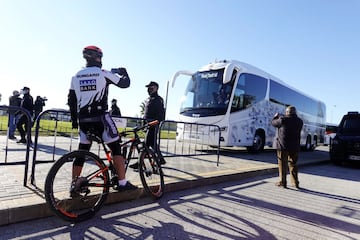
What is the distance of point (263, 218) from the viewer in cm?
443

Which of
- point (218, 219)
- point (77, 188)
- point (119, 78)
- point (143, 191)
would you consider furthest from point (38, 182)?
point (218, 219)

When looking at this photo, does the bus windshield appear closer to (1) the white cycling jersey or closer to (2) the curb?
(2) the curb

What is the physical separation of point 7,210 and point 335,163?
43.2 ft

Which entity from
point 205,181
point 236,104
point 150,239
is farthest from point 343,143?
point 150,239

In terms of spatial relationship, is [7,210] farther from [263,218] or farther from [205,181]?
[205,181]

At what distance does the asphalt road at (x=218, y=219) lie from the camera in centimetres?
349

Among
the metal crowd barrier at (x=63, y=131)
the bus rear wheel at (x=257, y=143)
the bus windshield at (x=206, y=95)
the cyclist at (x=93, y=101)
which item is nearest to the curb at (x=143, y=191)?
the cyclist at (x=93, y=101)

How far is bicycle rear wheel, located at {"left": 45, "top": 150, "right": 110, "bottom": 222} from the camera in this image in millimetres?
3576

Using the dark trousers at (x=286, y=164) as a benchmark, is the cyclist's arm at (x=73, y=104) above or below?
above

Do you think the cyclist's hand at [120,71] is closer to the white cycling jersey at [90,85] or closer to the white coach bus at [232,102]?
the white cycling jersey at [90,85]

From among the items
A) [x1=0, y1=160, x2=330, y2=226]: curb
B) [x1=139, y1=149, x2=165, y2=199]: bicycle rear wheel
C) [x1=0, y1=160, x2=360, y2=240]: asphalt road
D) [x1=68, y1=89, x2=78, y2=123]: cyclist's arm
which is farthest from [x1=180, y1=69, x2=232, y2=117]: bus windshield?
[x1=68, y1=89, x2=78, y2=123]: cyclist's arm

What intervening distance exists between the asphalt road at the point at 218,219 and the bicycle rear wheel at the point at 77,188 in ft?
0.51

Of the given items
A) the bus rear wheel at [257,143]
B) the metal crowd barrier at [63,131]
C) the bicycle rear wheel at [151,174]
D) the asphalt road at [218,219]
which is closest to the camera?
the asphalt road at [218,219]

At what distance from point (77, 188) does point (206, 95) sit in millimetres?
8916
